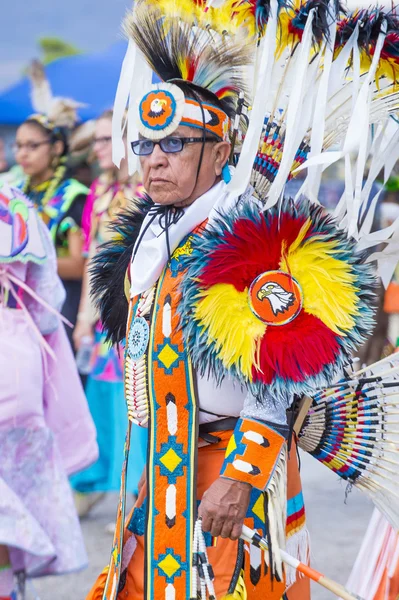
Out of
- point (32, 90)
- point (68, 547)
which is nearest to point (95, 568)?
point (68, 547)

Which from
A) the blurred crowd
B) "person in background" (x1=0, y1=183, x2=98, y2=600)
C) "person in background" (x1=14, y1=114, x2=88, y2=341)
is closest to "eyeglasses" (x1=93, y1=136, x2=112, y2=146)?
the blurred crowd

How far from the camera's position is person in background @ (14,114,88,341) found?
6043 millimetres

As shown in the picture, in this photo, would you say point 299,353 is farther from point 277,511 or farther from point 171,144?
point 171,144

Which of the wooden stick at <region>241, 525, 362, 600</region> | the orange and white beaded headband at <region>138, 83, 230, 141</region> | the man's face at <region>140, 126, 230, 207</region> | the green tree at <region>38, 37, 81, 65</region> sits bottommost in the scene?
the wooden stick at <region>241, 525, 362, 600</region>

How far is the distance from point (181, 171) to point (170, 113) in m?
0.16

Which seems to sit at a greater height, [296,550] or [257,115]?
[257,115]

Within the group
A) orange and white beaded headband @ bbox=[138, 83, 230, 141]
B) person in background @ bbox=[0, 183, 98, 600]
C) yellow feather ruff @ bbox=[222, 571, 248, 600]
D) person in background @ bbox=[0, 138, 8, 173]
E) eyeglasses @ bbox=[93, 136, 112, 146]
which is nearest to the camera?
yellow feather ruff @ bbox=[222, 571, 248, 600]

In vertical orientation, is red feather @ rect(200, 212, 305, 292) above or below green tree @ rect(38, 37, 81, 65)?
below

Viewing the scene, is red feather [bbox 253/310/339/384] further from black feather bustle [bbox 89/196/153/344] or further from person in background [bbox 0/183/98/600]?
person in background [bbox 0/183/98/600]

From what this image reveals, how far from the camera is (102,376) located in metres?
5.94

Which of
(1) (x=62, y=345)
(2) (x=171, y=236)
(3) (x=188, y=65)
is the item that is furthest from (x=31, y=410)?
(3) (x=188, y=65)

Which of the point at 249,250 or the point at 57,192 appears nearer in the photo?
the point at 249,250

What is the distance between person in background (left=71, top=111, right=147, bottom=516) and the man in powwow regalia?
9.54ft

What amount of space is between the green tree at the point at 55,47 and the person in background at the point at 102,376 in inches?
127
